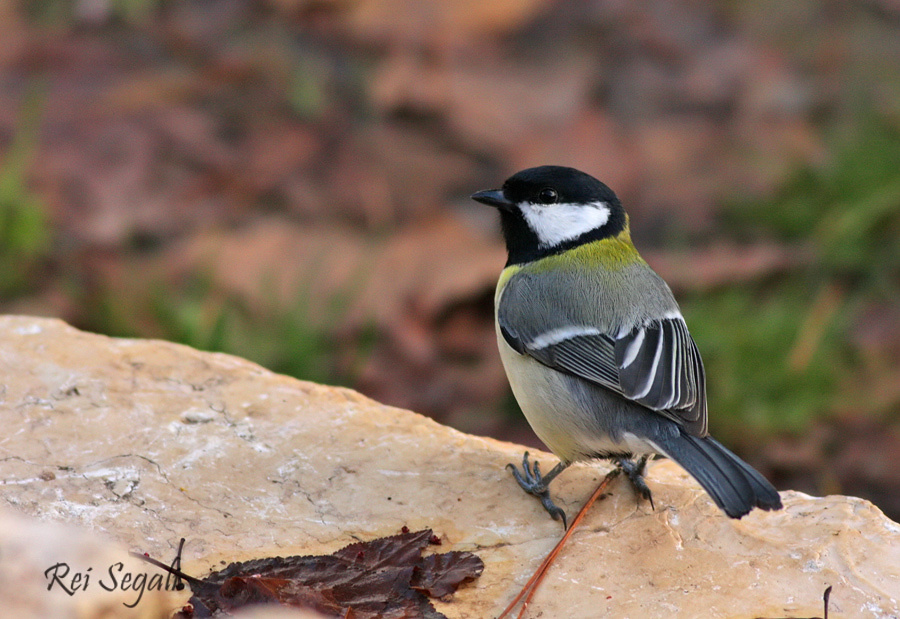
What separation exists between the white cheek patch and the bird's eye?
0.01 m

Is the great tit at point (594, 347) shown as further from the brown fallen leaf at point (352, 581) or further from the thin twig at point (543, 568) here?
the brown fallen leaf at point (352, 581)

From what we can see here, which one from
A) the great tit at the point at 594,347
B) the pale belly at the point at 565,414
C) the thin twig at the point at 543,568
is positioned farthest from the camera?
the pale belly at the point at 565,414

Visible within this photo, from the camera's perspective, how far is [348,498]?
283cm

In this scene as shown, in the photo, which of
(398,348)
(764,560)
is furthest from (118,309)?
(764,560)

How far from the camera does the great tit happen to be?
9.04 feet

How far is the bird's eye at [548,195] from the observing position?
3367mm

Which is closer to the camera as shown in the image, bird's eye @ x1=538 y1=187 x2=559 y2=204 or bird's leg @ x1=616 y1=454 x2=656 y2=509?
bird's leg @ x1=616 y1=454 x2=656 y2=509

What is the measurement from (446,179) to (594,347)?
3534 mm

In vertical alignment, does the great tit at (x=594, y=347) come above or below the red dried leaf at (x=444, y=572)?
above

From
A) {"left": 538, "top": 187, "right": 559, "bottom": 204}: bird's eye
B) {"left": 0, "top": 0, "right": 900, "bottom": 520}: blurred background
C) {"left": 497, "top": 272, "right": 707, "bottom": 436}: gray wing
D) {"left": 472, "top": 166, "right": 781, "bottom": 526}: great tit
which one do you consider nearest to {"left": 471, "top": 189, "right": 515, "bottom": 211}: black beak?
{"left": 472, "top": 166, "right": 781, "bottom": 526}: great tit

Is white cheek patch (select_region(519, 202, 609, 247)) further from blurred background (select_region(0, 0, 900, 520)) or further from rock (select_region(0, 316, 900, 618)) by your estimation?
blurred background (select_region(0, 0, 900, 520))

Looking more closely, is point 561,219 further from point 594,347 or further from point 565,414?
point 565,414

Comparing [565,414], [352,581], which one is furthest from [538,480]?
[352,581]

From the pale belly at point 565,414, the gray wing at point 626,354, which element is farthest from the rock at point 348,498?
the gray wing at point 626,354
